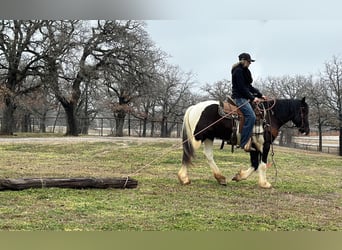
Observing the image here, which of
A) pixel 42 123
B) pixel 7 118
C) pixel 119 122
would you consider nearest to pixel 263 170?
pixel 119 122

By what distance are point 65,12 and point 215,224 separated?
2.13 meters

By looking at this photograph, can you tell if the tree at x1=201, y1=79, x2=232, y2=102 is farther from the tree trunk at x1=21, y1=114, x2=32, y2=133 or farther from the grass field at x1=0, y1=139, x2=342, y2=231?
the tree trunk at x1=21, y1=114, x2=32, y2=133

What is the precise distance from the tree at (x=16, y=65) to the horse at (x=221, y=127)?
6.69m

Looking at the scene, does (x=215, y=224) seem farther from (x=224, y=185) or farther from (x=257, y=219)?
(x=224, y=185)

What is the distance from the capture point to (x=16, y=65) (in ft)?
33.9

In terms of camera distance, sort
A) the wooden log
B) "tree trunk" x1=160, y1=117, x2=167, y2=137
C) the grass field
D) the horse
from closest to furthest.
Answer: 1. the grass field
2. the wooden log
3. the horse
4. "tree trunk" x1=160, y1=117, x2=167, y2=137

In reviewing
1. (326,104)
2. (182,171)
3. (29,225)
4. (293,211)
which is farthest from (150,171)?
(326,104)

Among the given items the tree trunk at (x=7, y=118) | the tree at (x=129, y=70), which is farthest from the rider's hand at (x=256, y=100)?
the tree trunk at (x=7, y=118)

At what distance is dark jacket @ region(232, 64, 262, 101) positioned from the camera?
13.8 feet

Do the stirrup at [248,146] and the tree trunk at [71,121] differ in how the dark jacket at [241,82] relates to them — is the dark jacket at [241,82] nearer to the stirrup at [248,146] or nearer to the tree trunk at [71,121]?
the stirrup at [248,146]

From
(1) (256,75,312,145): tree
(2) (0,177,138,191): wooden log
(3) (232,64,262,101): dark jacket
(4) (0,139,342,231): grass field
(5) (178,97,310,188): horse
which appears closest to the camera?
(4) (0,139,342,231): grass field

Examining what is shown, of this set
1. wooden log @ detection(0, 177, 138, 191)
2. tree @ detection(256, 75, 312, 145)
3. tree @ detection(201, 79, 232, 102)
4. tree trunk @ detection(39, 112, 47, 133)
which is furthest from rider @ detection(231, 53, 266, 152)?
tree trunk @ detection(39, 112, 47, 133)

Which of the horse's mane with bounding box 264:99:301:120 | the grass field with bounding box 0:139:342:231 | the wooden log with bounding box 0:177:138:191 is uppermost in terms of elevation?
the horse's mane with bounding box 264:99:301:120

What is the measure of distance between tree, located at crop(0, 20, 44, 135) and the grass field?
13.4 feet
